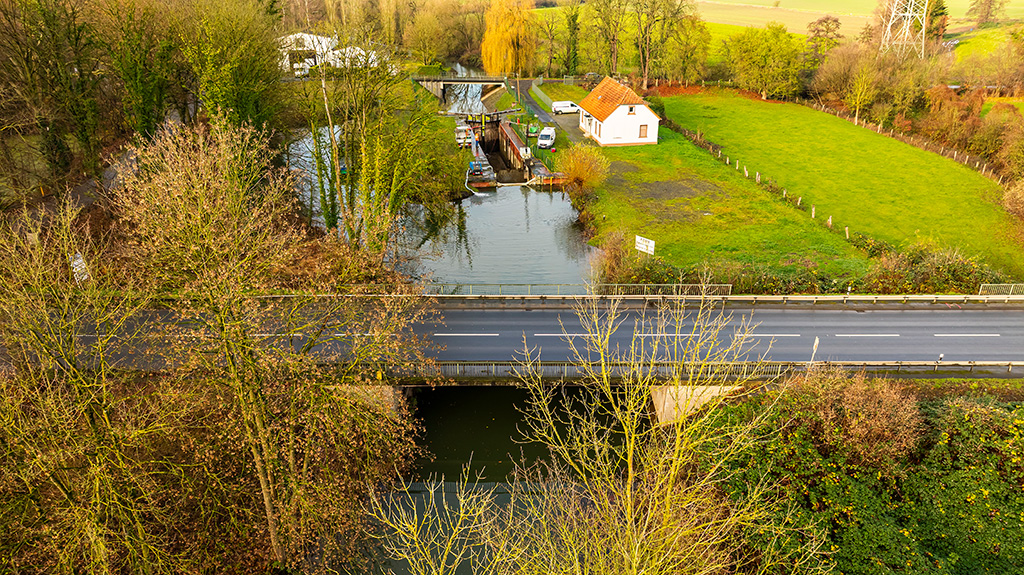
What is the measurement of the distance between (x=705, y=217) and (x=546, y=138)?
64.3ft

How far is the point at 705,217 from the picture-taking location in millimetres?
42812

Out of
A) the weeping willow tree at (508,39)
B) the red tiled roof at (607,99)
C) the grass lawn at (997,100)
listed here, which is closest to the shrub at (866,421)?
the red tiled roof at (607,99)

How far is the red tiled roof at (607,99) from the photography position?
185ft

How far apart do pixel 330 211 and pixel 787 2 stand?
16976 centimetres

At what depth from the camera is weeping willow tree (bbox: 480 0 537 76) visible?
77188 millimetres

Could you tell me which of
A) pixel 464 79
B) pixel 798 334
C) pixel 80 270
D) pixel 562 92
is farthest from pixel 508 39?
pixel 80 270

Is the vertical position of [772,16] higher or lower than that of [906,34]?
higher

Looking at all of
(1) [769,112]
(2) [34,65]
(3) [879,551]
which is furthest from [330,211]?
(1) [769,112]

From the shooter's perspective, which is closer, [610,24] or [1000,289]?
[1000,289]

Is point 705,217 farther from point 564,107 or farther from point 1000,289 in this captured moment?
point 564,107

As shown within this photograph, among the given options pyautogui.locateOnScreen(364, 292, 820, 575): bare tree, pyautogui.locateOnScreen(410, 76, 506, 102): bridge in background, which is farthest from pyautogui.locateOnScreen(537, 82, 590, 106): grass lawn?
pyautogui.locateOnScreen(364, 292, 820, 575): bare tree

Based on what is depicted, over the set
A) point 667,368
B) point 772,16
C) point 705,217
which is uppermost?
point 772,16

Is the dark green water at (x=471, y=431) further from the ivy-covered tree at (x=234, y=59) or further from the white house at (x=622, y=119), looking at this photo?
the white house at (x=622, y=119)

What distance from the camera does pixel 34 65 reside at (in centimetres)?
3033
